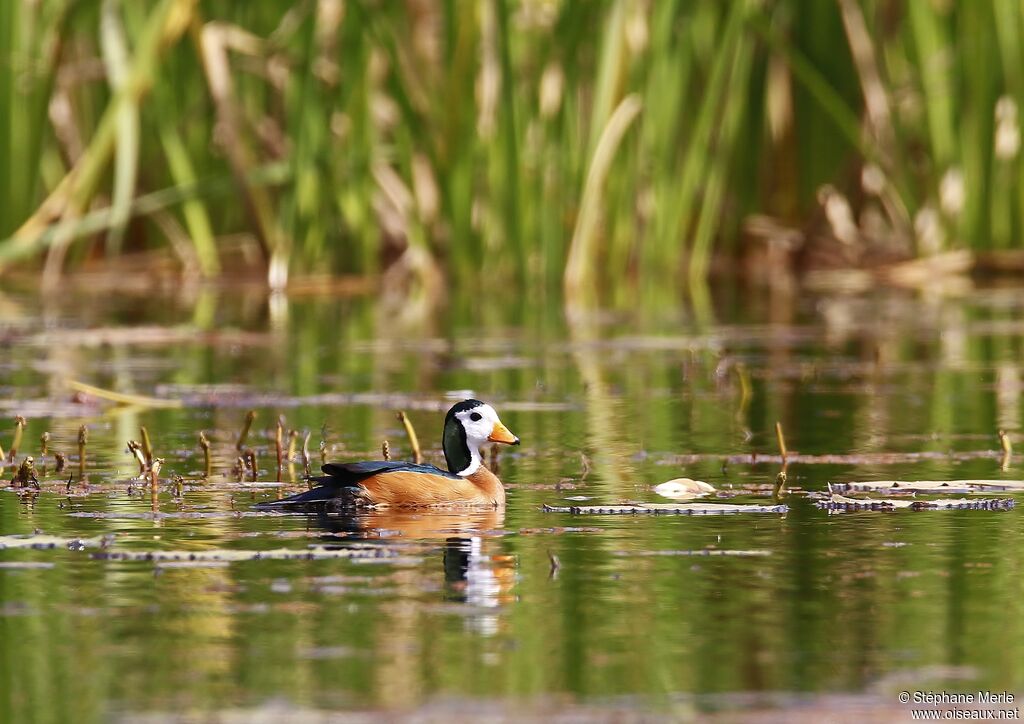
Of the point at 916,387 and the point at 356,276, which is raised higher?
the point at 356,276

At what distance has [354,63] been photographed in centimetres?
1659

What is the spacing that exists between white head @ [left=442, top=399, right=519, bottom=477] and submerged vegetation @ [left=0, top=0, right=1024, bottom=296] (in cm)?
857

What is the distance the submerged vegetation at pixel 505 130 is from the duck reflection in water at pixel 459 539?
9.01 m

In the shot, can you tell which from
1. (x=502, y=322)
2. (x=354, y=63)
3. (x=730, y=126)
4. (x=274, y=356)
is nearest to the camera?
(x=274, y=356)

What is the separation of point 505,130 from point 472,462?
9095 millimetres

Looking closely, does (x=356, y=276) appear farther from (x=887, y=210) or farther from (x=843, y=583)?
(x=843, y=583)

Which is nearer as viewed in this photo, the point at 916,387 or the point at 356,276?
the point at 916,387

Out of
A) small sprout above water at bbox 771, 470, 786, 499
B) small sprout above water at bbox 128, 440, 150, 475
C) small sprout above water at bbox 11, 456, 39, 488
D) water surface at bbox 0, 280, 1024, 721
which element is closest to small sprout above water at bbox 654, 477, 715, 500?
water surface at bbox 0, 280, 1024, 721

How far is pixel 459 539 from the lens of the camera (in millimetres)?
6391

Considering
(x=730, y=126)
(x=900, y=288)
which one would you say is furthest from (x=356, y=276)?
(x=900, y=288)

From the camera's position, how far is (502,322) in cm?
1523

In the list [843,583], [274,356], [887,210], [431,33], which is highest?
[431,33]

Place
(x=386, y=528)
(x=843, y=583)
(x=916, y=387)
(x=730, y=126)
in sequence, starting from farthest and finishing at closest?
1. (x=730, y=126)
2. (x=916, y=387)
3. (x=386, y=528)
4. (x=843, y=583)

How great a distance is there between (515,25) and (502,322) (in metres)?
2.27
